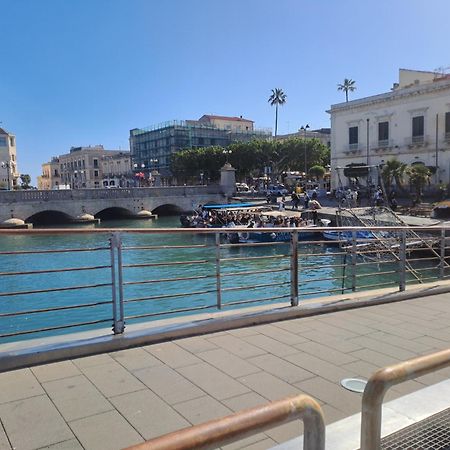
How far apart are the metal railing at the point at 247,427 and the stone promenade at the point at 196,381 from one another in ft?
3.40

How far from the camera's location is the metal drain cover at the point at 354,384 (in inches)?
139

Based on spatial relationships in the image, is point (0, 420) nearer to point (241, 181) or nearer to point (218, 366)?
point (218, 366)

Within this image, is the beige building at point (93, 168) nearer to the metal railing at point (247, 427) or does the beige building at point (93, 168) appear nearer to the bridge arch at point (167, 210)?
the bridge arch at point (167, 210)

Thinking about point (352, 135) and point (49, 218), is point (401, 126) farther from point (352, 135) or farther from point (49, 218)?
point (49, 218)

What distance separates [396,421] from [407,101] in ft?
158

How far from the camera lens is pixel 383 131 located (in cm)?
4844

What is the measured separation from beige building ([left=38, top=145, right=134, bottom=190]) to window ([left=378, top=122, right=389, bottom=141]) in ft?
221

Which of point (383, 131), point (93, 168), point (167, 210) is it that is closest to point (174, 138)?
point (93, 168)

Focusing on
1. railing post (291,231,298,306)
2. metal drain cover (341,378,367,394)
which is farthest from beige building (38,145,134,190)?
metal drain cover (341,378,367,394)

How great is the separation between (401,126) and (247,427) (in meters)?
49.5

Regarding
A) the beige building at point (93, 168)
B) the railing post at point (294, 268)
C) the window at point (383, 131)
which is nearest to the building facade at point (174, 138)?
the beige building at point (93, 168)

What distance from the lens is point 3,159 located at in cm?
8419

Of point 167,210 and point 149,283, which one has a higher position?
point 149,283

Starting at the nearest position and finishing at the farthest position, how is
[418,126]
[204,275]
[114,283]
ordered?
[114,283] < [204,275] < [418,126]
